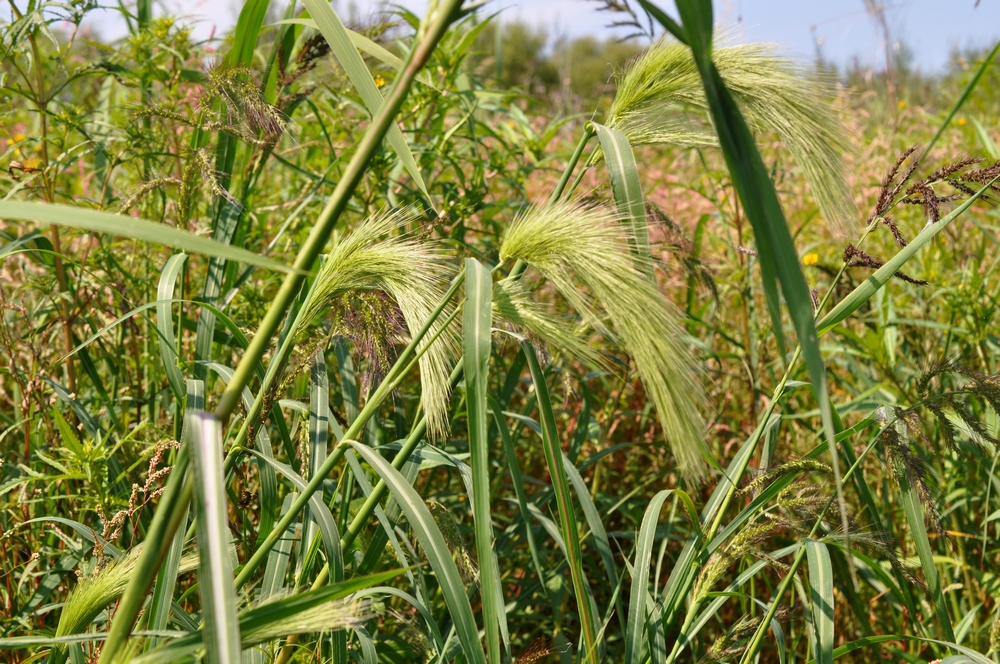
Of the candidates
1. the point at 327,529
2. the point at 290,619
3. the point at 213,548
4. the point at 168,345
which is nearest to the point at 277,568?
the point at 327,529

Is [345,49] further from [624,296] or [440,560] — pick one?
[440,560]

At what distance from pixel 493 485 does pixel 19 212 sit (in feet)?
3.97

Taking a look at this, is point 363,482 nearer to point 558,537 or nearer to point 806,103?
point 558,537

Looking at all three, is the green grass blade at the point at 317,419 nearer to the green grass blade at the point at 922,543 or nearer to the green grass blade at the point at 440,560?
the green grass blade at the point at 440,560

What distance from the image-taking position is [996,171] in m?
1.15

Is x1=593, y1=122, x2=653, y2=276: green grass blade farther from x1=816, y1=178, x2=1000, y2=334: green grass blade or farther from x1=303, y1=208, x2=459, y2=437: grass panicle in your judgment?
x1=816, y1=178, x2=1000, y2=334: green grass blade

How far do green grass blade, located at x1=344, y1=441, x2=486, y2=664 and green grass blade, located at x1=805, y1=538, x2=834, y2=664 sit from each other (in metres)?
0.54

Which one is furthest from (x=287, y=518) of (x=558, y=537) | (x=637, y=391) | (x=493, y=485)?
(x=637, y=391)

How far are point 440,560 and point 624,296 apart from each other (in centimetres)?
35

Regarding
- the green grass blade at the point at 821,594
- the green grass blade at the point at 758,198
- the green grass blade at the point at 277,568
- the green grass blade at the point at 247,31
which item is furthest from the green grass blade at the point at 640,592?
the green grass blade at the point at 247,31

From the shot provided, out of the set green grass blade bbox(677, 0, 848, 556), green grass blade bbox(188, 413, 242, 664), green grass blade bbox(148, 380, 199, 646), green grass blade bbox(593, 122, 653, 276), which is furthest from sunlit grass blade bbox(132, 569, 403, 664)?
green grass blade bbox(593, 122, 653, 276)

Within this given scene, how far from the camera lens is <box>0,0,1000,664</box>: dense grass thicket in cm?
69

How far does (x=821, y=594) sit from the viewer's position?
3.61 feet

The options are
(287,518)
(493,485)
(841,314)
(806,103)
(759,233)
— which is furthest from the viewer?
(493,485)
